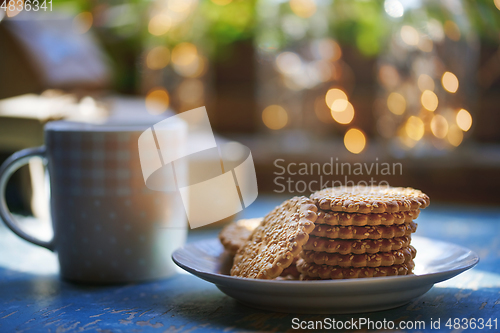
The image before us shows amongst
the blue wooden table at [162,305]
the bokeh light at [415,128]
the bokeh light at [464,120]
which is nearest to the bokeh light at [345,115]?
the bokeh light at [415,128]

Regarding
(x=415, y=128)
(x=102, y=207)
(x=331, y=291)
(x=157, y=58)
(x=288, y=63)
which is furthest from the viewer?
(x=157, y=58)

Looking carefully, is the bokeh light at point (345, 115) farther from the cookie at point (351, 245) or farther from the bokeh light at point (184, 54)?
the cookie at point (351, 245)

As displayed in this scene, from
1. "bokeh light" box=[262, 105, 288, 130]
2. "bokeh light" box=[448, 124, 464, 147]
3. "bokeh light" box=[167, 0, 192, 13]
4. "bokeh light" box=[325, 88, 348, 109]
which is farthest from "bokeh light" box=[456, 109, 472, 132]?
"bokeh light" box=[167, 0, 192, 13]

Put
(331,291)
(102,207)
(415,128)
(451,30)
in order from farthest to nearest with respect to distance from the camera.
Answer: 1. (415,128)
2. (451,30)
3. (102,207)
4. (331,291)

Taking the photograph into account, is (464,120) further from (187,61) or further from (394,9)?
(187,61)

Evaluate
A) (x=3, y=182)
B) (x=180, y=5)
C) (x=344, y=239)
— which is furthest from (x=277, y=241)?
(x=180, y=5)

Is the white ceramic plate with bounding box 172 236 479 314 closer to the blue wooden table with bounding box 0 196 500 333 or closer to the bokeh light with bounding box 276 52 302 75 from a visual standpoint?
the blue wooden table with bounding box 0 196 500 333
